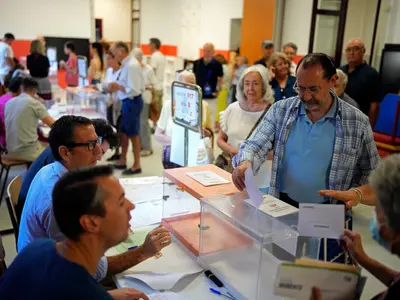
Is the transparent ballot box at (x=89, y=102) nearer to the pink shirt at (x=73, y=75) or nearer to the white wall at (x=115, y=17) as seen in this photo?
the pink shirt at (x=73, y=75)

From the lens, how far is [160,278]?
1.57m

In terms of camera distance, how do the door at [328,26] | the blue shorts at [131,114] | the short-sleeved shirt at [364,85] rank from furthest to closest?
the door at [328,26] → the blue shorts at [131,114] → the short-sleeved shirt at [364,85]

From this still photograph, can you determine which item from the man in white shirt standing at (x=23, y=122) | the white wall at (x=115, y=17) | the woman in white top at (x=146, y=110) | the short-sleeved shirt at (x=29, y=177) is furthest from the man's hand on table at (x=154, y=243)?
the white wall at (x=115, y=17)

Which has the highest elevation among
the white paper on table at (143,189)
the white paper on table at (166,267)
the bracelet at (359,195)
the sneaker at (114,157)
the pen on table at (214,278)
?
the bracelet at (359,195)

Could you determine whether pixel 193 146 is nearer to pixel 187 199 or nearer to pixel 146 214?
pixel 187 199

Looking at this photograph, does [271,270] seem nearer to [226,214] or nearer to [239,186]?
[226,214]

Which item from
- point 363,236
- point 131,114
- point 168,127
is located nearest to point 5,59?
point 131,114

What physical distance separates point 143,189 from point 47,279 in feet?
5.47

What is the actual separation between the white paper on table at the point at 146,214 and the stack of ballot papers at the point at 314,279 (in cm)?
123

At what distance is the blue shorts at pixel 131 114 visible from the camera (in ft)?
15.5

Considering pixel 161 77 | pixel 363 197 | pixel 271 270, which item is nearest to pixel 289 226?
pixel 271 270

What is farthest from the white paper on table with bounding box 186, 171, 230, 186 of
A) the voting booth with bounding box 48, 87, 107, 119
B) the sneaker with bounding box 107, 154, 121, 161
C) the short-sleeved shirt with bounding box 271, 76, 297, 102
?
the sneaker with bounding box 107, 154, 121, 161

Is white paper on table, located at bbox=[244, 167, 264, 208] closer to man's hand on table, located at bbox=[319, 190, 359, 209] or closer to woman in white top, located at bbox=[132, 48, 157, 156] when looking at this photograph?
A: man's hand on table, located at bbox=[319, 190, 359, 209]

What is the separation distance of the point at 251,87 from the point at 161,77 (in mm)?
4869
